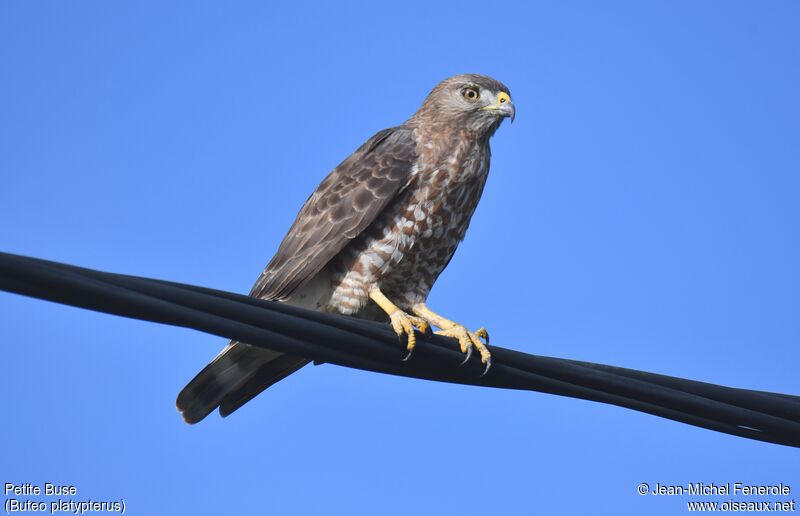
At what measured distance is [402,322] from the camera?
528 cm

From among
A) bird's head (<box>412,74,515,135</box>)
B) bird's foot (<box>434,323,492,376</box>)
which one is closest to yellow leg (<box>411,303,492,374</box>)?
bird's foot (<box>434,323,492,376</box>)

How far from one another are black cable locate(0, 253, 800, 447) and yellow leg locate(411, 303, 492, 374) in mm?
109

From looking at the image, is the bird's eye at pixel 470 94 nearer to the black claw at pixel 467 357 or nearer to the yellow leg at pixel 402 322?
the yellow leg at pixel 402 322

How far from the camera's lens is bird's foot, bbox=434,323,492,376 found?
193 inches

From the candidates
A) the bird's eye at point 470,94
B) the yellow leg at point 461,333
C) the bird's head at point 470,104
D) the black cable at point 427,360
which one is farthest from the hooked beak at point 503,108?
the black cable at point 427,360

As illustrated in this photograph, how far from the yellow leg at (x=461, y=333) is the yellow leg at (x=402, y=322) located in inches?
9.6

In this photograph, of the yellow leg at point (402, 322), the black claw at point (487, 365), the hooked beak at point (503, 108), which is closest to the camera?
the black claw at point (487, 365)

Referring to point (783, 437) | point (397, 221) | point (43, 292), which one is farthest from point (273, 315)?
point (397, 221)

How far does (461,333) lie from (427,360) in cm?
95

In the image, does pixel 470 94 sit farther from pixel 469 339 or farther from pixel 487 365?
pixel 487 365

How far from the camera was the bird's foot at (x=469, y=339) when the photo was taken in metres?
4.90

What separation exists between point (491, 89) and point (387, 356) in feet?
11.7

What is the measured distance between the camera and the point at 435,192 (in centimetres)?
647

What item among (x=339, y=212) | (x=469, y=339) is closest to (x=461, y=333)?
(x=469, y=339)
